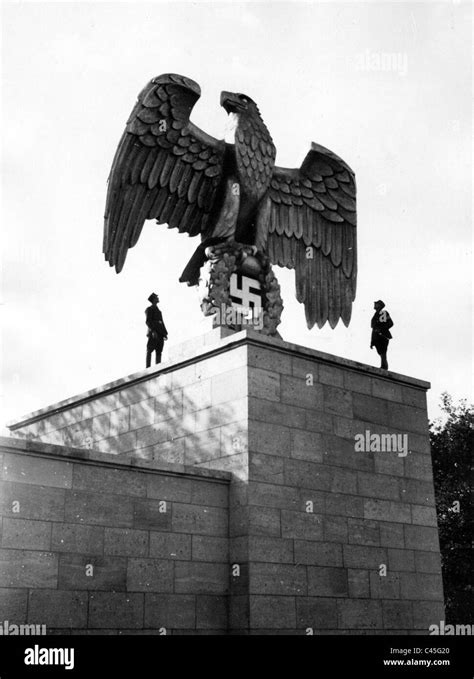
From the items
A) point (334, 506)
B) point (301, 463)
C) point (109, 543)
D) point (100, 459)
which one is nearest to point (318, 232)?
point (301, 463)

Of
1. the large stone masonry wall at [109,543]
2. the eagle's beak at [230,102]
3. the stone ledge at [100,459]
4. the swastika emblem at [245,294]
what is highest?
the eagle's beak at [230,102]

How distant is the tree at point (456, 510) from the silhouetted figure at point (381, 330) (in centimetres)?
1505

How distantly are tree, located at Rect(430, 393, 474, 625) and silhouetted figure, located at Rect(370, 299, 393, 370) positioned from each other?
1505 centimetres

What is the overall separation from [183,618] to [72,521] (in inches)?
87.1

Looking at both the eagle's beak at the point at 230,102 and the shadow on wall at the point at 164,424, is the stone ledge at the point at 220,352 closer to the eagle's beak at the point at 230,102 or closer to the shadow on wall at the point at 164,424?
the shadow on wall at the point at 164,424

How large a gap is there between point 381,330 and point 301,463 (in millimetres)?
3991

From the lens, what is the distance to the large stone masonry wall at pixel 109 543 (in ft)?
36.3

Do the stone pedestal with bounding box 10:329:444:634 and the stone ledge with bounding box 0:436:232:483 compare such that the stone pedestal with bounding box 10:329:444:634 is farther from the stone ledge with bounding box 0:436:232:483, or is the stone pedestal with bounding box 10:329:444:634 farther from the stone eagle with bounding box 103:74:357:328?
the stone eagle with bounding box 103:74:357:328

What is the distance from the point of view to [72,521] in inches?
458

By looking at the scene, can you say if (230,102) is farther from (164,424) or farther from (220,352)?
(164,424)

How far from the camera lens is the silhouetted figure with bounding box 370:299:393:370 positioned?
16.4m

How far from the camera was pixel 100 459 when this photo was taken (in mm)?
12102

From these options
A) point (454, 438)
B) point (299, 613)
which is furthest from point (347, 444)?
point (454, 438)

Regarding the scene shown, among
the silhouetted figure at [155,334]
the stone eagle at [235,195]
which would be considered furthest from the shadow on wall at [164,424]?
the stone eagle at [235,195]
